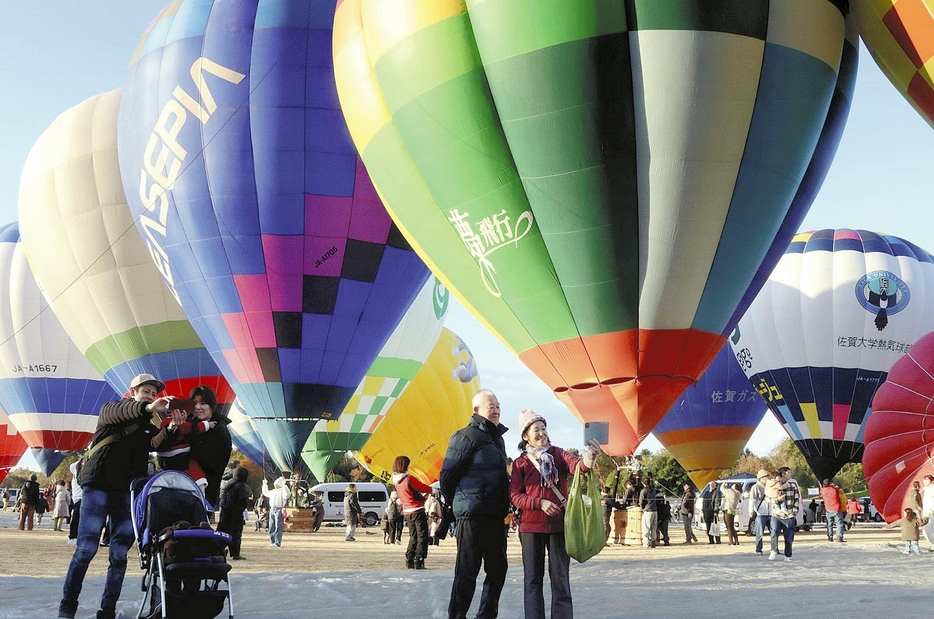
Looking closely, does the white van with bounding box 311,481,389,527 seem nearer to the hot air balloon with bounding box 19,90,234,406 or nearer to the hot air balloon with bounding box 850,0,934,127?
the hot air balloon with bounding box 19,90,234,406

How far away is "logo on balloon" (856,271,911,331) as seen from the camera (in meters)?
22.3

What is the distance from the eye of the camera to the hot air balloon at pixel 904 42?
927cm

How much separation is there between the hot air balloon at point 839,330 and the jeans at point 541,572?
1873 centimetres

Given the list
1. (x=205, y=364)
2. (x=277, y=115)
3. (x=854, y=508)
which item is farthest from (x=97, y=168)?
(x=854, y=508)

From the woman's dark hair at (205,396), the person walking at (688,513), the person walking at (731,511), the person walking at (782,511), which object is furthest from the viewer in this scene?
→ the person walking at (688,513)

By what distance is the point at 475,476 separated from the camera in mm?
5367

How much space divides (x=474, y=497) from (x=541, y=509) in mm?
372

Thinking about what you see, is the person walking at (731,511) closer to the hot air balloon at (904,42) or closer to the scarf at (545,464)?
the hot air balloon at (904,42)

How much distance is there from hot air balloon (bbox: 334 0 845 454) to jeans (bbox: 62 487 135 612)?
18.3 ft

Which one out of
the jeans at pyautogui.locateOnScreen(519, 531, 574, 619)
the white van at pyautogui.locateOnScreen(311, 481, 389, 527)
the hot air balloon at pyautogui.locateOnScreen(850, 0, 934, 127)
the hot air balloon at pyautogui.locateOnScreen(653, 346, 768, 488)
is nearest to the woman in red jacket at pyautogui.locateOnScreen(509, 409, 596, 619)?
the jeans at pyautogui.locateOnScreen(519, 531, 574, 619)

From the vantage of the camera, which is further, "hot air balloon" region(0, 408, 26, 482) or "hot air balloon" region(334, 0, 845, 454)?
"hot air balloon" region(0, 408, 26, 482)

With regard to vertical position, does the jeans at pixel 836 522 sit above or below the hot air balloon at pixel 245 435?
below

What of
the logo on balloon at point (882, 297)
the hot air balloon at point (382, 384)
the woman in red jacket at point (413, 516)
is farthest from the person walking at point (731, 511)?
the hot air balloon at point (382, 384)

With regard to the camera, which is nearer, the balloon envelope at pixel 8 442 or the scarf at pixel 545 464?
the scarf at pixel 545 464
